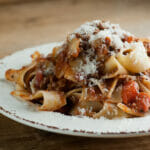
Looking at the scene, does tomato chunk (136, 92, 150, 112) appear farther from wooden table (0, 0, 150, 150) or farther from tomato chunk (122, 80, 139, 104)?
wooden table (0, 0, 150, 150)

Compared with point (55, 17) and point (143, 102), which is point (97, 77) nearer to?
point (143, 102)

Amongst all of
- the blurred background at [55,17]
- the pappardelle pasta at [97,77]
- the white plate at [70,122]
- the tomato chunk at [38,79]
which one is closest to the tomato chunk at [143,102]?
the pappardelle pasta at [97,77]

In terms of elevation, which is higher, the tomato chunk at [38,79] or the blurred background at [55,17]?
the blurred background at [55,17]

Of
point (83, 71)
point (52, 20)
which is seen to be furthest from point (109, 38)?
point (52, 20)

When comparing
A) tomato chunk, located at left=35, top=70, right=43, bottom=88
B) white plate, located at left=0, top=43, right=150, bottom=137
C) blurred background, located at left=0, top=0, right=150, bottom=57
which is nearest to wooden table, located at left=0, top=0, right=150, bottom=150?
blurred background, located at left=0, top=0, right=150, bottom=57

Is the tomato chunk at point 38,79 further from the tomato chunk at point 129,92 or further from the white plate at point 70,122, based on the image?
the tomato chunk at point 129,92

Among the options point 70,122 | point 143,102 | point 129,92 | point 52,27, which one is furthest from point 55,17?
point 70,122

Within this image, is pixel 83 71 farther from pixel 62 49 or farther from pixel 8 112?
pixel 8 112
